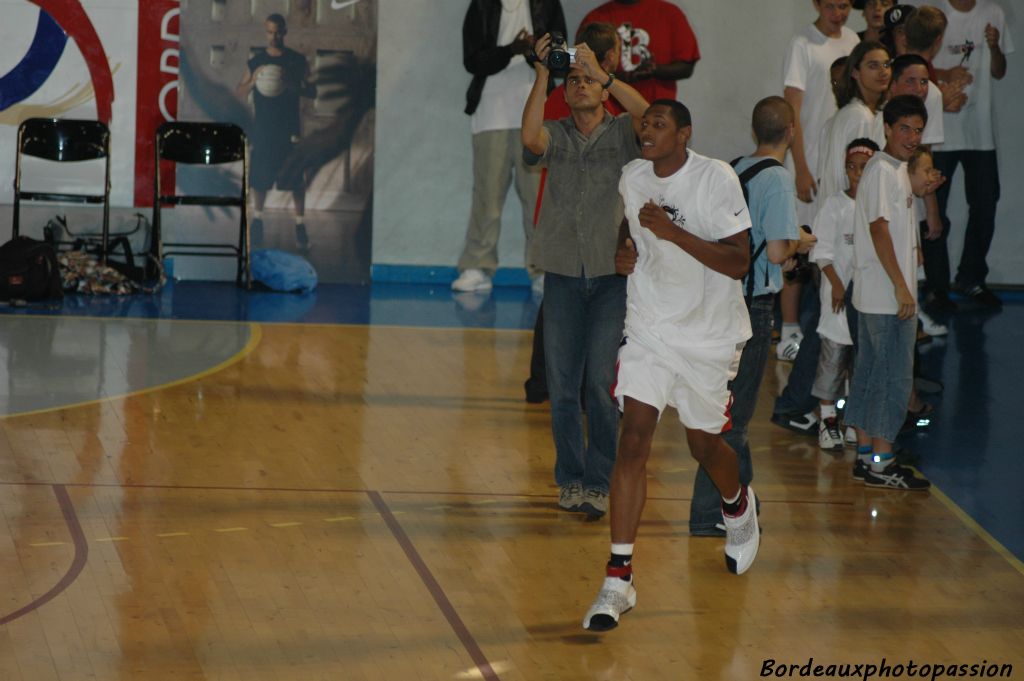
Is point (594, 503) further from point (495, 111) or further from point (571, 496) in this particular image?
point (495, 111)

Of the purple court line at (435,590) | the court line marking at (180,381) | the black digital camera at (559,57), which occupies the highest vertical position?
the black digital camera at (559,57)

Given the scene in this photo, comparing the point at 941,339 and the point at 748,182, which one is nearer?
the point at 748,182

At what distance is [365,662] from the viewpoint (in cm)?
445

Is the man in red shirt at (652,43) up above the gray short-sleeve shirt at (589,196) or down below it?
above

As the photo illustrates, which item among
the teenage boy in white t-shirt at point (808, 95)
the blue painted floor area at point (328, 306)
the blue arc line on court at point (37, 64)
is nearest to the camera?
the teenage boy in white t-shirt at point (808, 95)

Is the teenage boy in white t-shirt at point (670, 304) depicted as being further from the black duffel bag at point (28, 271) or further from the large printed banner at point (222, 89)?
the large printed banner at point (222, 89)

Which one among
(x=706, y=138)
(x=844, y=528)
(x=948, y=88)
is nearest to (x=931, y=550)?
Result: (x=844, y=528)

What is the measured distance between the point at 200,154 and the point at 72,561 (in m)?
6.70

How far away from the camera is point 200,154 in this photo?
1145 centimetres

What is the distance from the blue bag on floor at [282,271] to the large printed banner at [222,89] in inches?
15.6

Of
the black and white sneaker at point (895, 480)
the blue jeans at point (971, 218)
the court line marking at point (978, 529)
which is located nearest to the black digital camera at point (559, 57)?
the black and white sneaker at point (895, 480)

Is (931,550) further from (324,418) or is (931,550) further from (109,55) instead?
(109,55)

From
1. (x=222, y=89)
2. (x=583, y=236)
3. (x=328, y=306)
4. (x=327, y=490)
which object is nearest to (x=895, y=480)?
(x=583, y=236)

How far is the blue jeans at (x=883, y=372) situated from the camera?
6.57 meters
